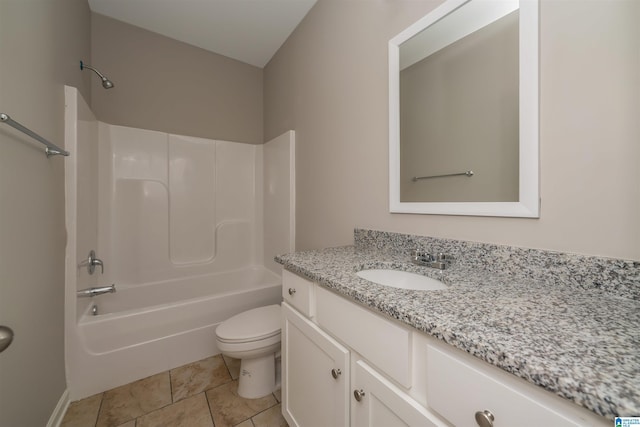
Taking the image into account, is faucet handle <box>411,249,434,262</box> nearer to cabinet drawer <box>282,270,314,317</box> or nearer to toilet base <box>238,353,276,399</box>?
cabinet drawer <box>282,270,314,317</box>

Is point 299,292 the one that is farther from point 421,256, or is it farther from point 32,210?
point 32,210

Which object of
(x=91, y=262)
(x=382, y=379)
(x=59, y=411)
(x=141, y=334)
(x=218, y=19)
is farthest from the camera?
(x=218, y=19)

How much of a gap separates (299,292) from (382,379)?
0.46 m

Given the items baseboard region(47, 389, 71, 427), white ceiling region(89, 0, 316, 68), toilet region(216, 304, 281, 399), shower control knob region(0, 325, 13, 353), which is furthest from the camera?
white ceiling region(89, 0, 316, 68)

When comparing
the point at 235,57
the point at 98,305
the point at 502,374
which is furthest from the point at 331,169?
the point at 98,305

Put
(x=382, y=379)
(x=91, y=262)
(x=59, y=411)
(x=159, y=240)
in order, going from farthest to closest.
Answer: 1. (x=159, y=240)
2. (x=91, y=262)
3. (x=59, y=411)
4. (x=382, y=379)

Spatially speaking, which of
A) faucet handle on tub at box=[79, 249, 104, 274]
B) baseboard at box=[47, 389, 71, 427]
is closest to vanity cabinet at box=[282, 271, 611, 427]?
baseboard at box=[47, 389, 71, 427]

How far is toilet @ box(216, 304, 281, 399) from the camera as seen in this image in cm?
136

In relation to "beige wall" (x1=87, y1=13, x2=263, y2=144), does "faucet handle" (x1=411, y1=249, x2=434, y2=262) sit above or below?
below

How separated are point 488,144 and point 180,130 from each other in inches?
95.6

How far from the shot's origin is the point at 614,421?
304 millimetres

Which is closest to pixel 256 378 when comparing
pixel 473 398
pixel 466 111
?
pixel 473 398

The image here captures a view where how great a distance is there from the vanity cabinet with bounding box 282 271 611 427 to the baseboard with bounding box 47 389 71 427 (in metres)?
1.17

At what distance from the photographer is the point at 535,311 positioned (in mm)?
549
